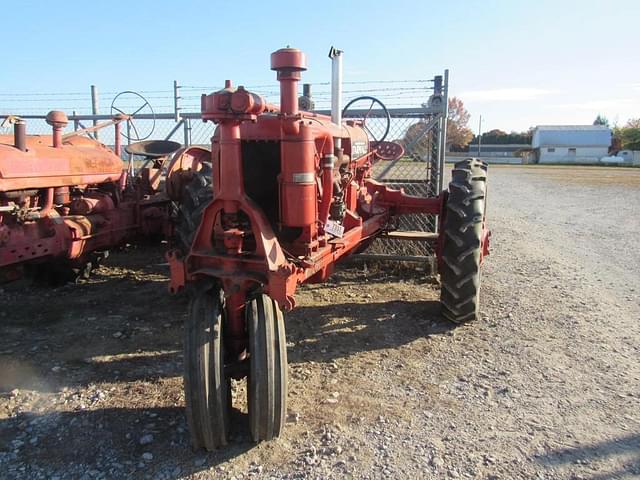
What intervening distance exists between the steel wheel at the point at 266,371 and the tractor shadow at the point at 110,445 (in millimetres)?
209

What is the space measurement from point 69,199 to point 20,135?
0.92 m

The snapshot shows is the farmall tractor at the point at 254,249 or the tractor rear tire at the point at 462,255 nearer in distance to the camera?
the farmall tractor at the point at 254,249

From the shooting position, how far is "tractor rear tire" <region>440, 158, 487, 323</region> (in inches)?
190

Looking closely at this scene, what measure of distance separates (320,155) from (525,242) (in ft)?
21.0

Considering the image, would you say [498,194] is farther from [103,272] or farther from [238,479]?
[238,479]

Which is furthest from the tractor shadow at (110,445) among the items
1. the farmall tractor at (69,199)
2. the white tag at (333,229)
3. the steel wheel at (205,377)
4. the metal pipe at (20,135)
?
the metal pipe at (20,135)

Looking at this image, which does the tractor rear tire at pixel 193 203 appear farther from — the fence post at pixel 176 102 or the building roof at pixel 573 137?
the building roof at pixel 573 137

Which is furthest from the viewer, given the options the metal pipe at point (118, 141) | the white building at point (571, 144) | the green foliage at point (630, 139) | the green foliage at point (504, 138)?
the green foliage at point (504, 138)

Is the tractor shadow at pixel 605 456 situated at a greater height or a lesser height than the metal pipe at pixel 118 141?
lesser

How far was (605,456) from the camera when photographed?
2914 millimetres

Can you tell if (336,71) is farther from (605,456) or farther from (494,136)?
(494,136)

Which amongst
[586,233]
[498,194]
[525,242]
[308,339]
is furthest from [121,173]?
[498,194]

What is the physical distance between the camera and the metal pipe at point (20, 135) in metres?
4.91

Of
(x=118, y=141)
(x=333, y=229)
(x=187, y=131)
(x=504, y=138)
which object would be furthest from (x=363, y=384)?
(x=504, y=138)
